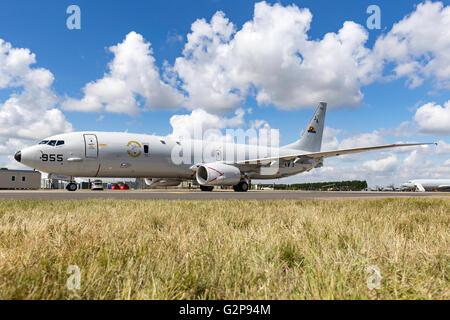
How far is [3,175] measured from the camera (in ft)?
139

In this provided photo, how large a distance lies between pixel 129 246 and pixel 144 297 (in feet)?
3.13

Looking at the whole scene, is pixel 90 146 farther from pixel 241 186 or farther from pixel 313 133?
pixel 313 133

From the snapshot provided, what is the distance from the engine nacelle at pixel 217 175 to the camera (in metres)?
18.6

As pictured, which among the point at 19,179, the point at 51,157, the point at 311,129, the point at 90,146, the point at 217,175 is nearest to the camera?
the point at 51,157

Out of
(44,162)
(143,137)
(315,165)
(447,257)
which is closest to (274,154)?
(315,165)

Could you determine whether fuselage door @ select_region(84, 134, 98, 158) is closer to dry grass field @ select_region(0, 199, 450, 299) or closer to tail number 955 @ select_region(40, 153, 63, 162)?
tail number 955 @ select_region(40, 153, 63, 162)

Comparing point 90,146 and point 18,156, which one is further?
point 90,146

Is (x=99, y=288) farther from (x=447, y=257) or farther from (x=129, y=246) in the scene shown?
(x=447, y=257)

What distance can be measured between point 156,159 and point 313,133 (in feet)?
55.0

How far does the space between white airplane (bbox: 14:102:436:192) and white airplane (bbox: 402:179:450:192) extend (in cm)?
5756

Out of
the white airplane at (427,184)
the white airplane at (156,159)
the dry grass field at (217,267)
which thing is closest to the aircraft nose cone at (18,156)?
the white airplane at (156,159)

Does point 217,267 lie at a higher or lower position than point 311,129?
lower

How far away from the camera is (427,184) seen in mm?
73000

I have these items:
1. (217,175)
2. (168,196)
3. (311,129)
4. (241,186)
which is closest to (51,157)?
(168,196)
